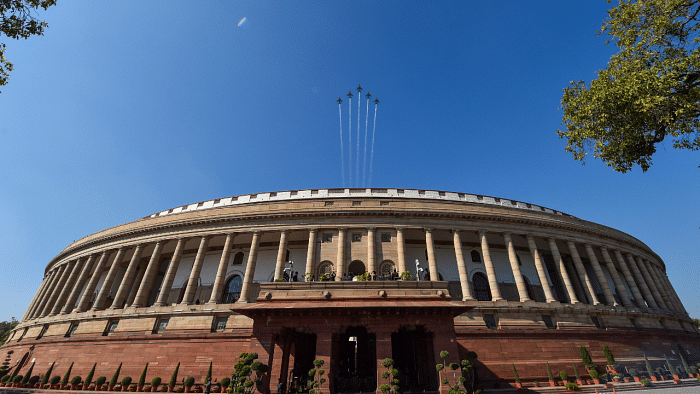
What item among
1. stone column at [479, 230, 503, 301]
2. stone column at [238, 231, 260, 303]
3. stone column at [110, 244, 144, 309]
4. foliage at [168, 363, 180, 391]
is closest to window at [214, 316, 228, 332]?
stone column at [238, 231, 260, 303]

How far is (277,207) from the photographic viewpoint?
31.6 m

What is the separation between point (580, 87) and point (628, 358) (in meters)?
26.2

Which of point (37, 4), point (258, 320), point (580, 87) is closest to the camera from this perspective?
point (37, 4)

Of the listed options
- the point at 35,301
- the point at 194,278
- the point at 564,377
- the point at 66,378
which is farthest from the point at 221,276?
the point at 35,301

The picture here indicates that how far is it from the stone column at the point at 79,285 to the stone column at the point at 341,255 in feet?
107

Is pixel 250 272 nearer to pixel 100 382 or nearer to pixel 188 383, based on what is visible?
pixel 188 383

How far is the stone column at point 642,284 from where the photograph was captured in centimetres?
3437

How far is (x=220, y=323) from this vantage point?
26.0 meters

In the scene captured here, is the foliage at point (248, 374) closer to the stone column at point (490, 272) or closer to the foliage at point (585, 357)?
the stone column at point (490, 272)

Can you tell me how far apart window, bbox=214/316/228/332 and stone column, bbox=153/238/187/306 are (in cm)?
664

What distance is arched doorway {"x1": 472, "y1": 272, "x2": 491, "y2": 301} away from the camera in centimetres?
3041

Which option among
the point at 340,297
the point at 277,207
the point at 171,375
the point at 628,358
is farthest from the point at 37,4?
the point at 628,358

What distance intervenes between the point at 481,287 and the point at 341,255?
50.9 feet

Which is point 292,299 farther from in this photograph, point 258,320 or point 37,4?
point 37,4
